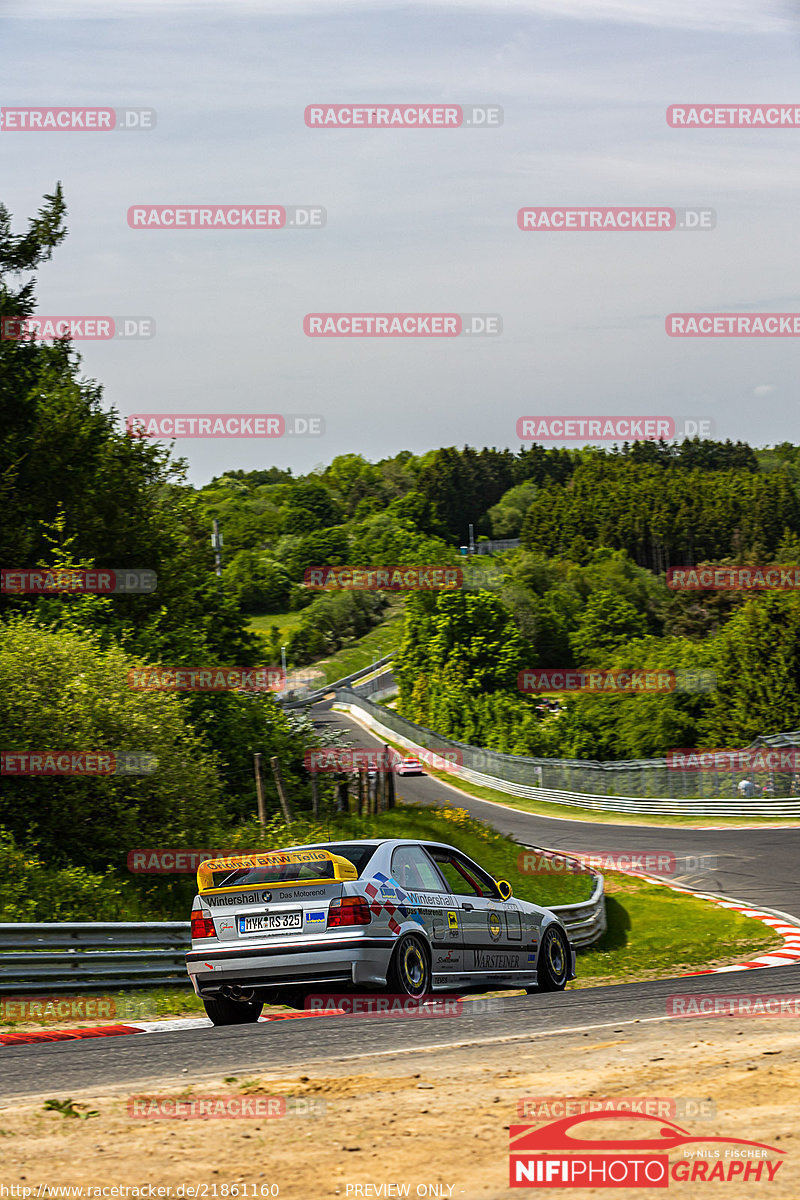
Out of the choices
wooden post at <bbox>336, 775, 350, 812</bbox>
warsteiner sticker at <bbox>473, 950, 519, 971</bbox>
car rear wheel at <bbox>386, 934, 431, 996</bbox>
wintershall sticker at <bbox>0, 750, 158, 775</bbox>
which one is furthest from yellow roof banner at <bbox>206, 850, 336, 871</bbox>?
wooden post at <bbox>336, 775, 350, 812</bbox>

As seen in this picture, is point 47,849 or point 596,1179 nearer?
point 596,1179

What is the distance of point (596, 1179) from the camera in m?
4.65

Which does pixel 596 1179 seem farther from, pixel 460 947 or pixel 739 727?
pixel 739 727

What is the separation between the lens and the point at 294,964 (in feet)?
30.0

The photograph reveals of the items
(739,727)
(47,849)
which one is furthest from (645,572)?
(47,849)

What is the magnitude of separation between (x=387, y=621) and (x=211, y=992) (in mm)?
136063

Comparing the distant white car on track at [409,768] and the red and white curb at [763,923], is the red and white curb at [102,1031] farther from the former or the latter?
the distant white car on track at [409,768]

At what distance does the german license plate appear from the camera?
30.4ft

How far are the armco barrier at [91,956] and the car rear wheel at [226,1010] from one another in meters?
1.99

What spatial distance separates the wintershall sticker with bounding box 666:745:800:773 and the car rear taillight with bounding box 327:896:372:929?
32.3 m

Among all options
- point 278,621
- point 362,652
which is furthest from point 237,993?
point 278,621

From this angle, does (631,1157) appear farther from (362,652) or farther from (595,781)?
(362,652)

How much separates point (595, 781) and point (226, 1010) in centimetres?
4335

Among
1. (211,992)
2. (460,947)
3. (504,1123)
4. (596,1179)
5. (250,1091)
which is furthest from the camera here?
(460,947)
